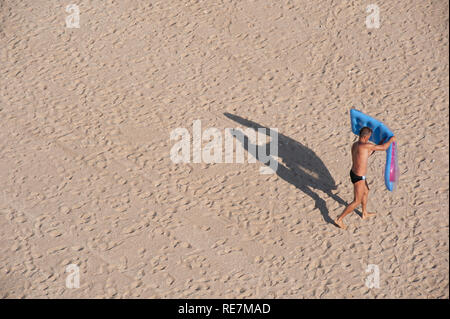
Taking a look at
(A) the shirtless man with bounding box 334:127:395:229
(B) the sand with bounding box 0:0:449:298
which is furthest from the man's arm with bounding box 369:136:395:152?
(B) the sand with bounding box 0:0:449:298

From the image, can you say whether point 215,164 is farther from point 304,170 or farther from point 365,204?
point 365,204

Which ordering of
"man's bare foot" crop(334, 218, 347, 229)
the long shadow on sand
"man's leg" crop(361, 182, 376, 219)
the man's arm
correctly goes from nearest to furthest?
the man's arm → "man's leg" crop(361, 182, 376, 219) → "man's bare foot" crop(334, 218, 347, 229) → the long shadow on sand

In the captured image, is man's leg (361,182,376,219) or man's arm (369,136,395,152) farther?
man's leg (361,182,376,219)

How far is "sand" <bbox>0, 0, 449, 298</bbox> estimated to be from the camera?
1011 cm

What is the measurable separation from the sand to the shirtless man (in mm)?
347

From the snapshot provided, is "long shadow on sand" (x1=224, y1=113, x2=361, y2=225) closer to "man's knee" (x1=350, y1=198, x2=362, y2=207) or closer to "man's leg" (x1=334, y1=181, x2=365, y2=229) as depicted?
"man's leg" (x1=334, y1=181, x2=365, y2=229)

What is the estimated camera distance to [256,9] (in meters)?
14.6

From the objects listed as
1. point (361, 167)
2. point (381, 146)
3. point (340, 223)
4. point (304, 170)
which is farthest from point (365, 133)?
point (304, 170)

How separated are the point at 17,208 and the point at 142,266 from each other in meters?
2.33

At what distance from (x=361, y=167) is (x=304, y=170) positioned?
144 cm

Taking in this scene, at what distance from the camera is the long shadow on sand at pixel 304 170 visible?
11047 millimetres

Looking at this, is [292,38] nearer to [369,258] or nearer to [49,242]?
[369,258]

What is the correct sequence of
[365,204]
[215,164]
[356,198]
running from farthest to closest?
1. [215,164]
2. [365,204]
3. [356,198]

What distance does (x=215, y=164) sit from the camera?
38.1ft
